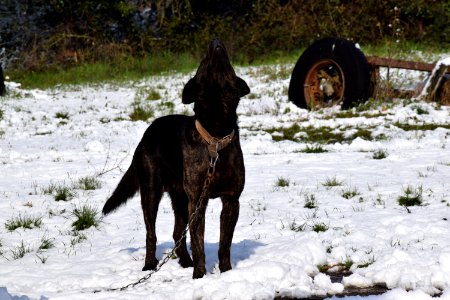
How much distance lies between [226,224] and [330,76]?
352 inches

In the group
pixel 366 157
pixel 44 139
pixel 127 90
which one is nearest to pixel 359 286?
pixel 366 157

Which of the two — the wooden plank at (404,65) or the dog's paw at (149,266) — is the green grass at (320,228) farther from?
the wooden plank at (404,65)

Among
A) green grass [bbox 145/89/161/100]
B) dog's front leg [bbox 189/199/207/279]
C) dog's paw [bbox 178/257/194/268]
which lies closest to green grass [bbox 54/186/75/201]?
dog's paw [bbox 178/257/194/268]

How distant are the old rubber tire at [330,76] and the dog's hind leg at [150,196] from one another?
8.04 m

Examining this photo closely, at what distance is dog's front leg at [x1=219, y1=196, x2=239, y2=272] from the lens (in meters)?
4.06

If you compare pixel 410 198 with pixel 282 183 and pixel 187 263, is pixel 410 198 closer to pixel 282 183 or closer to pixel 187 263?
pixel 282 183

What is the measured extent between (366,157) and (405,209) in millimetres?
2699

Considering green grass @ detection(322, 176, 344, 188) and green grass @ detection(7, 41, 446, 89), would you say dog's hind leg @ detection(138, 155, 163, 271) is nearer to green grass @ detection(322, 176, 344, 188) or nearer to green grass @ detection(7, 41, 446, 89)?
green grass @ detection(322, 176, 344, 188)

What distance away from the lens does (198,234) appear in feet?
13.2

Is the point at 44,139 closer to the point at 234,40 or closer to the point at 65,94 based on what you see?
the point at 65,94

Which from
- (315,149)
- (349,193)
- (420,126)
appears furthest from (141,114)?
(349,193)

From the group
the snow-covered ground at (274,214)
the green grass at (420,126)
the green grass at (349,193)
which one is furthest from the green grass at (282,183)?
the green grass at (420,126)

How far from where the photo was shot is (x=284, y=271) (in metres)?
3.92

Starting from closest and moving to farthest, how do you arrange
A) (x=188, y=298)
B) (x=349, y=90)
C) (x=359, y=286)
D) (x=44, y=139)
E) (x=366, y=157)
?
1. (x=188, y=298)
2. (x=359, y=286)
3. (x=366, y=157)
4. (x=44, y=139)
5. (x=349, y=90)
